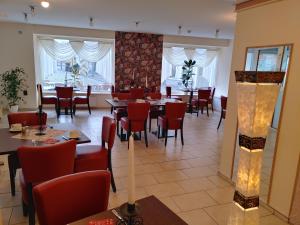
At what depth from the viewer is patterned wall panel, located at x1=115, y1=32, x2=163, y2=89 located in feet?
25.6

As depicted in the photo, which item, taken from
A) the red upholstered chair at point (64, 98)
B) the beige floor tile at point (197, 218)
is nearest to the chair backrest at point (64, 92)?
the red upholstered chair at point (64, 98)

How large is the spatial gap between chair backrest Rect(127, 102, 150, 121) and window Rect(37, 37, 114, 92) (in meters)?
4.20

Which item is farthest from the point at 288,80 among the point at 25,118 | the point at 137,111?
the point at 25,118

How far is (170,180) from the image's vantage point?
327cm

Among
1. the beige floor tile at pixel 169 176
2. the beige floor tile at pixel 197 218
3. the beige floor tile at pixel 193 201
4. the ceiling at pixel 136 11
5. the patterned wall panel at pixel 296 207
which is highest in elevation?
the ceiling at pixel 136 11

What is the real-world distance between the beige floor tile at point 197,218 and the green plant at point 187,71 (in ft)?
21.1

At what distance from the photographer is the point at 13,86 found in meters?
6.44

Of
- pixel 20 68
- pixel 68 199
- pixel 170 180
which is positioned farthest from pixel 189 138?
pixel 20 68

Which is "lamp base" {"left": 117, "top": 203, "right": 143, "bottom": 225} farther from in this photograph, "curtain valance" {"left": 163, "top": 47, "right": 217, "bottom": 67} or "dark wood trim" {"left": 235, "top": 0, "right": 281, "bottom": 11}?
"curtain valance" {"left": 163, "top": 47, "right": 217, "bottom": 67}

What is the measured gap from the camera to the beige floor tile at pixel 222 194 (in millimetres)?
2839

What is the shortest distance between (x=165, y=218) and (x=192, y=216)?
4.44 feet

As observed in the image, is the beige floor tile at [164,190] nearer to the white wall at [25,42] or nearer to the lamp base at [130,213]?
the lamp base at [130,213]

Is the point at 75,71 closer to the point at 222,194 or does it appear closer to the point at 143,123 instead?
the point at 143,123

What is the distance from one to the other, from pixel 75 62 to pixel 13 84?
2.17 m
